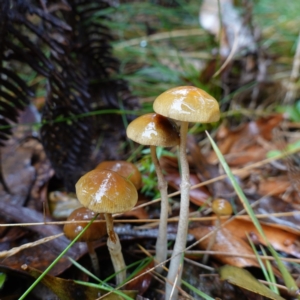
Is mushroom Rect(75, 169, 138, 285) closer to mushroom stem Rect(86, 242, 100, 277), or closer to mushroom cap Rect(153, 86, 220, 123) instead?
mushroom cap Rect(153, 86, 220, 123)

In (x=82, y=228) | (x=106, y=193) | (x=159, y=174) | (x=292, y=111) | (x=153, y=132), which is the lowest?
(x=292, y=111)

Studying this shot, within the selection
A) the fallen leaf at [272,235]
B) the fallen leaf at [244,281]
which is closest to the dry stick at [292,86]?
the fallen leaf at [272,235]

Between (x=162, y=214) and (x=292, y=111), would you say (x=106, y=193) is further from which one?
(x=292, y=111)

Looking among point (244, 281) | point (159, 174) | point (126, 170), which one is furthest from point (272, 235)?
point (126, 170)

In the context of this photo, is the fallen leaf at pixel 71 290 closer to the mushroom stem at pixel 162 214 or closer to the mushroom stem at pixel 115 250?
the mushroom stem at pixel 115 250

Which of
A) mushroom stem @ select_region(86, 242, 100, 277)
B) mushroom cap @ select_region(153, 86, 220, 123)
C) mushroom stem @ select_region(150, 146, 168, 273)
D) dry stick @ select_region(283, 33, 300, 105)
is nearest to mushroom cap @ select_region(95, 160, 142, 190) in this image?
mushroom stem @ select_region(150, 146, 168, 273)

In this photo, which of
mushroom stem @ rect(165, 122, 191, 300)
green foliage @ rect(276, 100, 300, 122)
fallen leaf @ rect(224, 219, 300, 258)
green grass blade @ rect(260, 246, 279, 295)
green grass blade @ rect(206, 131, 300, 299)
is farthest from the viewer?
green foliage @ rect(276, 100, 300, 122)
